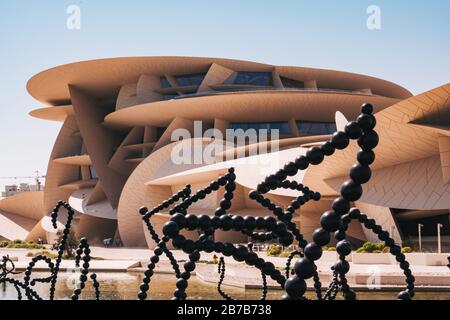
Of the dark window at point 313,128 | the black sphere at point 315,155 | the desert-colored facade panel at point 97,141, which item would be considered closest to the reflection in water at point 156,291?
the black sphere at point 315,155

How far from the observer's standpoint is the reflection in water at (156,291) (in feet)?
44.1

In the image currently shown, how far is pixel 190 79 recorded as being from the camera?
40.4m

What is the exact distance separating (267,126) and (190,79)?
22.8 feet

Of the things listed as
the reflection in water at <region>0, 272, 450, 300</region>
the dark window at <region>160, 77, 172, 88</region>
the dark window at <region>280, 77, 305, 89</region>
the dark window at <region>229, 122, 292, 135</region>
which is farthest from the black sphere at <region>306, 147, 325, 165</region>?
the dark window at <region>280, 77, 305, 89</region>

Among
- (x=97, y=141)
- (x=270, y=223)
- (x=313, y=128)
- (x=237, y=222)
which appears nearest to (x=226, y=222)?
(x=237, y=222)

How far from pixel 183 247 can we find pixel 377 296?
11.7 metres

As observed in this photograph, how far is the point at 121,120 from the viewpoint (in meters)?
39.8

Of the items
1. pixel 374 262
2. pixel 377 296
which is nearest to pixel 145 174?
pixel 374 262

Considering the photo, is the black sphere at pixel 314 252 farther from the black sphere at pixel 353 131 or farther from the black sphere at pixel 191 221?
the black sphere at pixel 191 221

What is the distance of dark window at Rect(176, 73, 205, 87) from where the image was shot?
3997 cm

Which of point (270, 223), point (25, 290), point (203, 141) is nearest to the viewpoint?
point (270, 223)

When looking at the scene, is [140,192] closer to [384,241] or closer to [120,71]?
[120,71]

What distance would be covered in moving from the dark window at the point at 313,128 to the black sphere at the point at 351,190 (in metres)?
36.7
